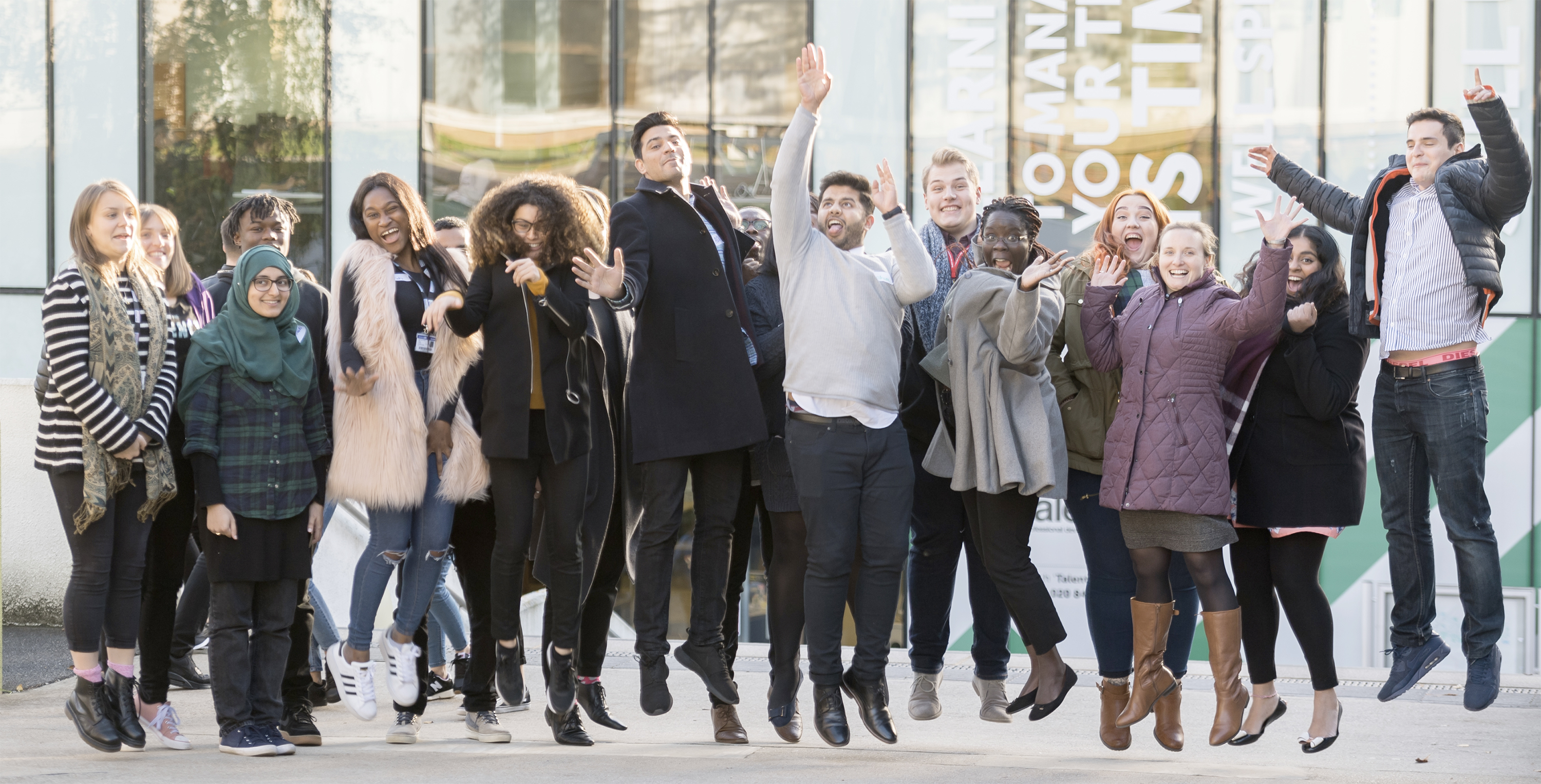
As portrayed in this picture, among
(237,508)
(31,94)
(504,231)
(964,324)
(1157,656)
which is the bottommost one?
(1157,656)

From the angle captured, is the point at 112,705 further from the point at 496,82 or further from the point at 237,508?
the point at 496,82

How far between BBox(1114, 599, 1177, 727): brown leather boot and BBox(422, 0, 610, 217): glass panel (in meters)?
7.90

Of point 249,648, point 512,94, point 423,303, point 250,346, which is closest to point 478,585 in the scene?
point 249,648

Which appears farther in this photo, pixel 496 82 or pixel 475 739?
pixel 496 82

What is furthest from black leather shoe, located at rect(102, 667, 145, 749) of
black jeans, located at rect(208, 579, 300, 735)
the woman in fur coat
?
the woman in fur coat

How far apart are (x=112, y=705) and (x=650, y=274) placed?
246 centimetres

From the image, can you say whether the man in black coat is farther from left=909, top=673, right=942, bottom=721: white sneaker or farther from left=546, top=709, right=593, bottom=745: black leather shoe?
left=909, top=673, right=942, bottom=721: white sneaker

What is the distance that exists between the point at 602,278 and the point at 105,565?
6.74 ft

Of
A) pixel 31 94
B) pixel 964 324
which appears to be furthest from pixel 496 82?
pixel 964 324

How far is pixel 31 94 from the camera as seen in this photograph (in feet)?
38.3

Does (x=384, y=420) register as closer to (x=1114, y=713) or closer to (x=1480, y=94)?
(x=1114, y=713)

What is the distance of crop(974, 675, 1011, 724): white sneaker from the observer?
5.05 meters

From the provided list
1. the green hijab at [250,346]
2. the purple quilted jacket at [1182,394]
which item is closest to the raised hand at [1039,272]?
the purple quilted jacket at [1182,394]

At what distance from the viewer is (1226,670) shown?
4527mm
